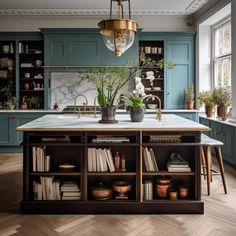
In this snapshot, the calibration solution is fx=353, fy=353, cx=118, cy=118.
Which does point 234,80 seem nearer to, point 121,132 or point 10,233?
point 121,132

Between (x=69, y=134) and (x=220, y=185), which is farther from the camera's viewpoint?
(x=220, y=185)

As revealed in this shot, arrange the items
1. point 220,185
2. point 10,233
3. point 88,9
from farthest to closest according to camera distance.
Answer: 1. point 88,9
2. point 220,185
3. point 10,233

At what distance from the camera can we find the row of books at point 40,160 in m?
3.67

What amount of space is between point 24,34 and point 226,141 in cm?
480

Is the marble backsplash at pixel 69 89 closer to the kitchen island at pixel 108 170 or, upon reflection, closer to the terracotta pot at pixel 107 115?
the terracotta pot at pixel 107 115

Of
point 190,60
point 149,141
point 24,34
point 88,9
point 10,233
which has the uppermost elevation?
point 88,9

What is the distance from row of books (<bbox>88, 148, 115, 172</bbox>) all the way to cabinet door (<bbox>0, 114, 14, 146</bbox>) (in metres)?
4.17

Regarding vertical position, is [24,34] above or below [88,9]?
below

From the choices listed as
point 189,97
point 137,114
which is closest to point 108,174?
point 137,114

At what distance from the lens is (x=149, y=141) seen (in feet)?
12.0

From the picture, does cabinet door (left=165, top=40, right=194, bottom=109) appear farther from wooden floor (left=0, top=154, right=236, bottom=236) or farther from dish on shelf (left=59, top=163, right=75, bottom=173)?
dish on shelf (left=59, top=163, right=75, bottom=173)

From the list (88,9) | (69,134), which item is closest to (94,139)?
(69,134)

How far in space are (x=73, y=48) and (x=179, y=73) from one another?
2.43 metres

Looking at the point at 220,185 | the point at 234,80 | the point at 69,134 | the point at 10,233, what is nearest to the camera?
the point at 10,233
